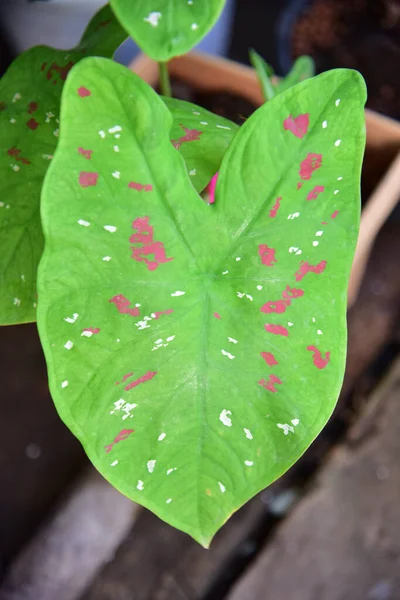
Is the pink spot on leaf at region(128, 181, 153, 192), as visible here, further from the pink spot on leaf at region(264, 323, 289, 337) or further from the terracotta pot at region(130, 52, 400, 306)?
the terracotta pot at region(130, 52, 400, 306)

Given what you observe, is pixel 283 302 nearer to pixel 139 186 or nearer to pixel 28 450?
pixel 139 186

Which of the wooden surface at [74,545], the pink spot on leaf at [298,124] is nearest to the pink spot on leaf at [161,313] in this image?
the pink spot on leaf at [298,124]

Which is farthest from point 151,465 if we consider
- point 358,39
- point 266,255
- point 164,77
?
point 358,39

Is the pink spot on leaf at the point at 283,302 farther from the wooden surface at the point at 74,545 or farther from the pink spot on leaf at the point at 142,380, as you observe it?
the wooden surface at the point at 74,545

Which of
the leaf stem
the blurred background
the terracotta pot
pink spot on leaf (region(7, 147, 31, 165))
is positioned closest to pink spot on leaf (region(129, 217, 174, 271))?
pink spot on leaf (region(7, 147, 31, 165))

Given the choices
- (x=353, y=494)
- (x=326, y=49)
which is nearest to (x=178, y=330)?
(x=353, y=494)

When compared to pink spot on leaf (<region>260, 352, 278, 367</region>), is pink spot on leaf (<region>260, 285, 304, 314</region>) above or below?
above
